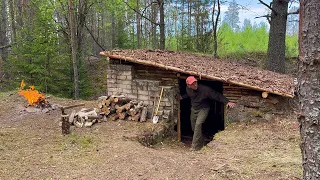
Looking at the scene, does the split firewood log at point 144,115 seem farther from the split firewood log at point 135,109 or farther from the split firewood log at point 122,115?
the split firewood log at point 122,115

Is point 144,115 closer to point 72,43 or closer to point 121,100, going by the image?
point 121,100

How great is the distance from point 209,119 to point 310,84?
29.1 feet

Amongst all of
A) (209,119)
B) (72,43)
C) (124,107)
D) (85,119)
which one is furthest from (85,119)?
(72,43)

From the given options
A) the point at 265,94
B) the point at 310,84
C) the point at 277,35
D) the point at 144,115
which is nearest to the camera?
the point at 310,84

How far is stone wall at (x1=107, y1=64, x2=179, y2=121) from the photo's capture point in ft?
26.7

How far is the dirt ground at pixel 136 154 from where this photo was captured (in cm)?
474

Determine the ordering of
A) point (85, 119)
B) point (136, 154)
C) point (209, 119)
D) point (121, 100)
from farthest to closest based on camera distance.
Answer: point (209, 119) → point (121, 100) → point (85, 119) → point (136, 154)

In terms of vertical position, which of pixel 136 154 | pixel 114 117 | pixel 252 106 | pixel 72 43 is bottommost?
pixel 136 154

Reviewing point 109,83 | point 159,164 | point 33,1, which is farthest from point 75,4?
point 159,164

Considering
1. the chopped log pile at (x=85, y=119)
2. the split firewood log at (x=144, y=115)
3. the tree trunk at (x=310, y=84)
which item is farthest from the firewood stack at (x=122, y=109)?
the tree trunk at (x=310, y=84)

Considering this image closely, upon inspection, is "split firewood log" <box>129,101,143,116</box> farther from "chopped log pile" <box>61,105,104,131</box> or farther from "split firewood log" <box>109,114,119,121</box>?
"chopped log pile" <box>61,105,104,131</box>

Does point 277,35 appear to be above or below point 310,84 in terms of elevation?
above

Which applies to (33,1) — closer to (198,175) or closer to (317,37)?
(198,175)

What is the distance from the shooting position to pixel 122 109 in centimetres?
813
